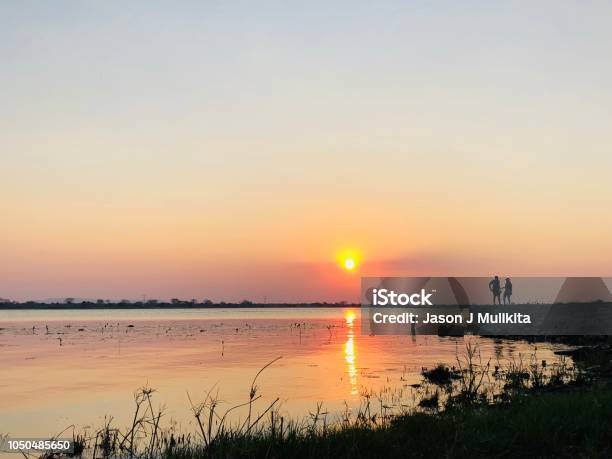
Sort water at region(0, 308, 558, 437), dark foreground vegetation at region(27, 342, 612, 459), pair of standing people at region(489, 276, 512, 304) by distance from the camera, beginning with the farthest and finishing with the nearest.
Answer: pair of standing people at region(489, 276, 512, 304) < water at region(0, 308, 558, 437) < dark foreground vegetation at region(27, 342, 612, 459)

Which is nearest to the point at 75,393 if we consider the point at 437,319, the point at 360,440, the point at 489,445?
the point at 360,440

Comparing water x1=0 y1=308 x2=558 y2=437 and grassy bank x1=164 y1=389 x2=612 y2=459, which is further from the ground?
grassy bank x1=164 y1=389 x2=612 y2=459

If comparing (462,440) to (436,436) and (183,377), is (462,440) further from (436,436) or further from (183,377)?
(183,377)

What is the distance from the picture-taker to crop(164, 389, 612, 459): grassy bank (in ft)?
39.5

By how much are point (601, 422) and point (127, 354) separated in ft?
142

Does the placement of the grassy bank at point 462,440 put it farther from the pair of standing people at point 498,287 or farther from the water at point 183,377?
the pair of standing people at point 498,287

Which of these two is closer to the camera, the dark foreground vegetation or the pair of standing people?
the dark foreground vegetation

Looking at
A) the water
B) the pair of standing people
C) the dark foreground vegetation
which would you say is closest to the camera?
the dark foreground vegetation

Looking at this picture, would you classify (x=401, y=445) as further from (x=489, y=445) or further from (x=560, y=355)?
(x=560, y=355)

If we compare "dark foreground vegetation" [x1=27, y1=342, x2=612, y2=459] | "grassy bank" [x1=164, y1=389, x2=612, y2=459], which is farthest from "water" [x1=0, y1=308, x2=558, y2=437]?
"grassy bank" [x1=164, y1=389, x2=612, y2=459]

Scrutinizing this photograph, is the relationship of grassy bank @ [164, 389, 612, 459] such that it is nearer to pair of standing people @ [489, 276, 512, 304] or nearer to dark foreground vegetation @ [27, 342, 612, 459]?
dark foreground vegetation @ [27, 342, 612, 459]

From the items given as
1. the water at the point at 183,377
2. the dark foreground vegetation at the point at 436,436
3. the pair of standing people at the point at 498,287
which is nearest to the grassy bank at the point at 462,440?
the dark foreground vegetation at the point at 436,436

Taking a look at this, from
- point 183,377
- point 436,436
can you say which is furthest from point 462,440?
point 183,377

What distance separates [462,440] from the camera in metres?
12.9
